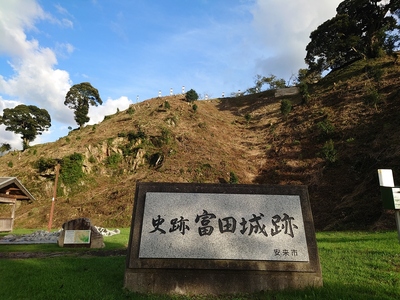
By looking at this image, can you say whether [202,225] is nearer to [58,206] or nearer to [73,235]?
[73,235]

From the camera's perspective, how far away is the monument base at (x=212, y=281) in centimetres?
556

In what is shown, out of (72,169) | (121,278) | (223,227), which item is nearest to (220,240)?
(223,227)

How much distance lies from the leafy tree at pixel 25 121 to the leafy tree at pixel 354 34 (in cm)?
4975

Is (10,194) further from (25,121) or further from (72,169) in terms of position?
(25,121)

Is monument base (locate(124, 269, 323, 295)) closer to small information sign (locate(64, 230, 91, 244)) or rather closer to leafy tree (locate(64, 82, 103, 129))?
small information sign (locate(64, 230, 91, 244))

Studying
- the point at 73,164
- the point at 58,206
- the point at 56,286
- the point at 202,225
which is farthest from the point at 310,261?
the point at 73,164

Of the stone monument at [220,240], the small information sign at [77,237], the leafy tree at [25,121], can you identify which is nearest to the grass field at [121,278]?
the stone monument at [220,240]

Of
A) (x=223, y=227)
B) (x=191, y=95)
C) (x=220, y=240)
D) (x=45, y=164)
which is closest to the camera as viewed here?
(x=220, y=240)

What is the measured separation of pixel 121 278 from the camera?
257 inches

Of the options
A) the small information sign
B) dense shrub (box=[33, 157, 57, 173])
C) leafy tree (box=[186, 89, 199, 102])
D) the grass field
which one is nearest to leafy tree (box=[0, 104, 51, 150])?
dense shrub (box=[33, 157, 57, 173])

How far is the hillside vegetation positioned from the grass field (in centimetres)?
949

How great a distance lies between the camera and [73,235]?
1314 centimetres

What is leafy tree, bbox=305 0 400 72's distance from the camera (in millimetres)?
39656

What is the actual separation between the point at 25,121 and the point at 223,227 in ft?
183
